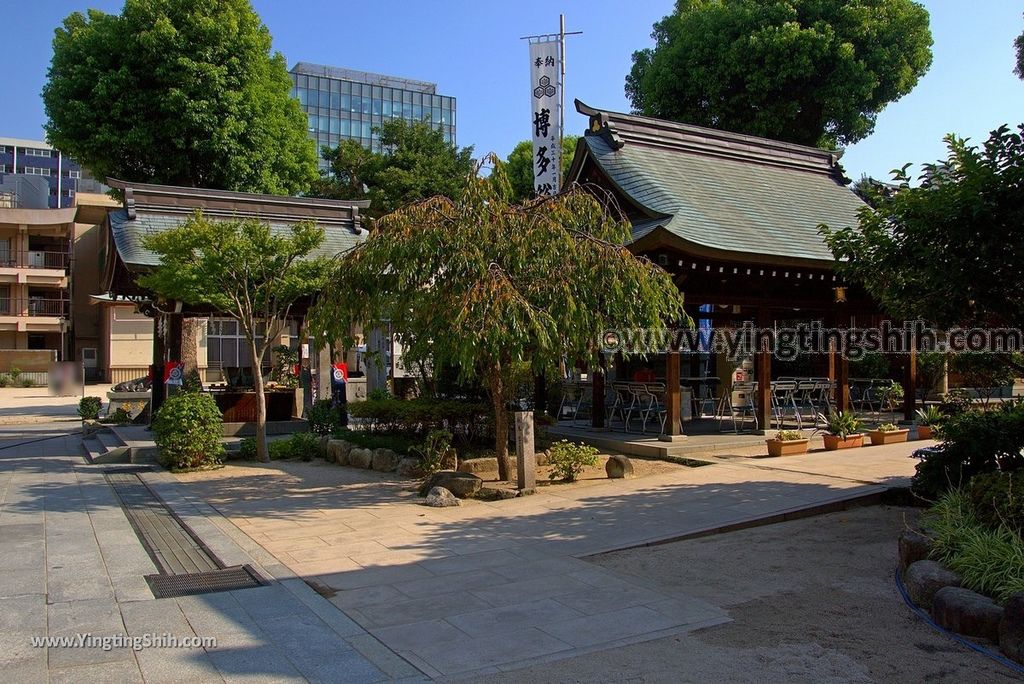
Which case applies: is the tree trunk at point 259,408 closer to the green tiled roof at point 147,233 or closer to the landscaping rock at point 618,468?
the green tiled roof at point 147,233

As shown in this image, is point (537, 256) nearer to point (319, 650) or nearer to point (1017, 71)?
point (319, 650)

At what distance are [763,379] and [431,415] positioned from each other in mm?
6040

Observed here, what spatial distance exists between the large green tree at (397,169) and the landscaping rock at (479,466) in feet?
66.2

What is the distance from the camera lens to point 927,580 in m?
5.18

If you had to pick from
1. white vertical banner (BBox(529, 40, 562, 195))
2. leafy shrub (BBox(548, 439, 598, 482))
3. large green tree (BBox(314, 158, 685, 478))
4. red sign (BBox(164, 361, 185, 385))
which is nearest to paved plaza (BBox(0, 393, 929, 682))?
leafy shrub (BBox(548, 439, 598, 482))

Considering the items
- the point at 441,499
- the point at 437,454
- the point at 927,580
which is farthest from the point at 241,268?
the point at 927,580

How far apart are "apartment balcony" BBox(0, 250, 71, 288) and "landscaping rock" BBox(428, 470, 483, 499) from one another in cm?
3689

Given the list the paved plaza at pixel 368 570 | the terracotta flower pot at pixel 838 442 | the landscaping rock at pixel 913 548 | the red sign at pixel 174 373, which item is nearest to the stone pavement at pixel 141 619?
the paved plaza at pixel 368 570

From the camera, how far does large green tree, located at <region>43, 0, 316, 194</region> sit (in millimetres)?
20797

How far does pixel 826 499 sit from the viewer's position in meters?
8.50

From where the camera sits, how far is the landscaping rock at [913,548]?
5629 mm

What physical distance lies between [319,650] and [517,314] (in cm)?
435

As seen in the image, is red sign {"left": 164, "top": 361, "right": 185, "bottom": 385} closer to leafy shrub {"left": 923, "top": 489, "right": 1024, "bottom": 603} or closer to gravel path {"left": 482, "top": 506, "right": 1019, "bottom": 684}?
gravel path {"left": 482, "top": 506, "right": 1019, "bottom": 684}

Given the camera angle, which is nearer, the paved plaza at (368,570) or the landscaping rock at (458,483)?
the paved plaza at (368,570)
